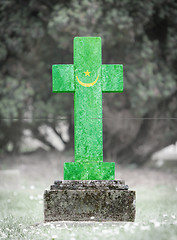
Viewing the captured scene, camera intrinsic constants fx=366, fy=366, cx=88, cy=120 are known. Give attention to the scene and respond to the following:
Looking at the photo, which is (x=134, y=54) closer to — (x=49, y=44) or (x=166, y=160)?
(x=49, y=44)

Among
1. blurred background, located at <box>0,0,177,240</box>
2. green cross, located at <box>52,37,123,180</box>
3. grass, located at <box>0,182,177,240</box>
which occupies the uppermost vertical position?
blurred background, located at <box>0,0,177,240</box>

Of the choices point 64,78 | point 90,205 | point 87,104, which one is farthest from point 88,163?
point 64,78

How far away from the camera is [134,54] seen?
31.0 feet

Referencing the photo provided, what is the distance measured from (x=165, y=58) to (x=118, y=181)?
6.14m

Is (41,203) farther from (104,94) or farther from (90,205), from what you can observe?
(104,94)

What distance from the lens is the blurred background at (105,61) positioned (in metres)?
8.94

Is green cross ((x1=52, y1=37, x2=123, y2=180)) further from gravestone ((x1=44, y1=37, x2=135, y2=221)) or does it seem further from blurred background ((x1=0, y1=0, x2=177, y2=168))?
blurred background ((x1=0, y1=0, x2=177, y2=168))

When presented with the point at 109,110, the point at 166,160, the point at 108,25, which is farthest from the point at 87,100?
the point at 166,160

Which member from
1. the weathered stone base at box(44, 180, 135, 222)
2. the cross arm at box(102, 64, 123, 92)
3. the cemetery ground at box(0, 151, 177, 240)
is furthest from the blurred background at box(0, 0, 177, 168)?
the weathered stone base at box(44, 180, 135, 222)

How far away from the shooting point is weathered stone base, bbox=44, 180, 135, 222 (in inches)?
167

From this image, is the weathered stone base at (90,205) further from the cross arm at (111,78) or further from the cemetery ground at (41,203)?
the cross arm at (111,78)

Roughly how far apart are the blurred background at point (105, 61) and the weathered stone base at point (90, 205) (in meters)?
5.08

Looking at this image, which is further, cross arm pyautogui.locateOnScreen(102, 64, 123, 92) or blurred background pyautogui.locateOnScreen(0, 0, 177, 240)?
blurred background pyautogui.locateOnScreen(0, 0, 177, 240)

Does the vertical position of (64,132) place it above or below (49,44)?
below
